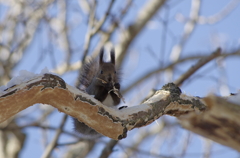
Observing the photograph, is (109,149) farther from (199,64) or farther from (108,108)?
(108,108)

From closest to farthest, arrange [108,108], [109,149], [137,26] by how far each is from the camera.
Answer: [108,108] → [109,149] → [137,26]

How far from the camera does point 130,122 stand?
174cm

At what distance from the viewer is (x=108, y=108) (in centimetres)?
171

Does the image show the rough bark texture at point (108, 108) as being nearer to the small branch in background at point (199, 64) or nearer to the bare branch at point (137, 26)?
the small branch in background at point (199, 64)

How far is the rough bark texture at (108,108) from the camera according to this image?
1211 millimetres

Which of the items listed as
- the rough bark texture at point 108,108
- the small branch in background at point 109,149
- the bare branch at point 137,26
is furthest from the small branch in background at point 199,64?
the bare branch at point 137,26

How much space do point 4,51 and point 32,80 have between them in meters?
3.55

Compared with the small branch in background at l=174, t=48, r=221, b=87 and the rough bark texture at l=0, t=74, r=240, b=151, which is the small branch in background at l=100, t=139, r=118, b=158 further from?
the rough bark texture at l=0, t=74, r=240, b=151

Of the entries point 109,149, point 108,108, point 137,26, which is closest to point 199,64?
point 109,149

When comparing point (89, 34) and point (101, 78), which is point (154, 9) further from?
point (101, 78)

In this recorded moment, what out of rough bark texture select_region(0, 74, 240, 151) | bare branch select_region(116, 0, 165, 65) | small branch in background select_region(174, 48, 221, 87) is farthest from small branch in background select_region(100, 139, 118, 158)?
bare branch select_region(116, 0, 165, 65)

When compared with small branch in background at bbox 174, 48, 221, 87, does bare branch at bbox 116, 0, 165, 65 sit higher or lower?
higher

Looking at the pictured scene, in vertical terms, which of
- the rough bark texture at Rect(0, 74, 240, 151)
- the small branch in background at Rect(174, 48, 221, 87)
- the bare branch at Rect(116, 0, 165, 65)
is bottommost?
the rough bark texture at Rect(0, 74, 240, 151)

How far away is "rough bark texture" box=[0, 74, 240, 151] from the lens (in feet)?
3.97
